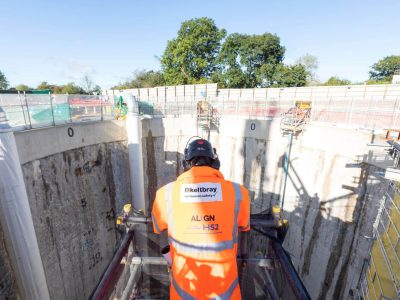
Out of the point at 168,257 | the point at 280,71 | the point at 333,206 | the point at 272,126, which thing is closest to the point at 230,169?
the point at 272,126

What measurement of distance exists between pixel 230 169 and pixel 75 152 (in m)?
8.30

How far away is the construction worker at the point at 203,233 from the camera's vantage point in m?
Result: 2.12

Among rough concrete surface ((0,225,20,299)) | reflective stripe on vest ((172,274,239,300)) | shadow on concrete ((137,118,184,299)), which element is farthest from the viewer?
shadow on concrete ((137,118,184,299))

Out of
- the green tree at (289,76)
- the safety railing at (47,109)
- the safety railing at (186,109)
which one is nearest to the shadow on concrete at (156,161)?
the safety railing at (186,109)

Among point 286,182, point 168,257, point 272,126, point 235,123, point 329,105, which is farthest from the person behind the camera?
point 235,123

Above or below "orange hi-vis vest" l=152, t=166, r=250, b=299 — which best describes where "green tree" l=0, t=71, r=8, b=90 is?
above

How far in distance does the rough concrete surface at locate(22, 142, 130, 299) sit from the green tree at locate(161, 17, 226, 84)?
2901cm

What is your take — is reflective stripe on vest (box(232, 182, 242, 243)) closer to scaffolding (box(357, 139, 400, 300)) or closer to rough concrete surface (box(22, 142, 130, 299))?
scaffolding (box(357, 139, 400, 300))

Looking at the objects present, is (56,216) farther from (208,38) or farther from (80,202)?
(208,38)

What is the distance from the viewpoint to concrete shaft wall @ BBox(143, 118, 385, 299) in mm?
7078

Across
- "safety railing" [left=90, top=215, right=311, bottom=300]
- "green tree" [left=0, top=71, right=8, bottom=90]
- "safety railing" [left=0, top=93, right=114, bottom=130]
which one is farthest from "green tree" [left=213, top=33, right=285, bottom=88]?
"green tree" [left=0, top=71, right=8, bottom=90]

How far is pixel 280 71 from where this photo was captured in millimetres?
33938

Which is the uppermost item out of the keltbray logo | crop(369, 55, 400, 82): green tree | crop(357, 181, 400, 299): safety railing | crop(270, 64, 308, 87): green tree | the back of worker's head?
crop(369, 55, 400, 82): green tree

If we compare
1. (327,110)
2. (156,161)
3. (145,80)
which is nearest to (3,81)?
(145,80)
